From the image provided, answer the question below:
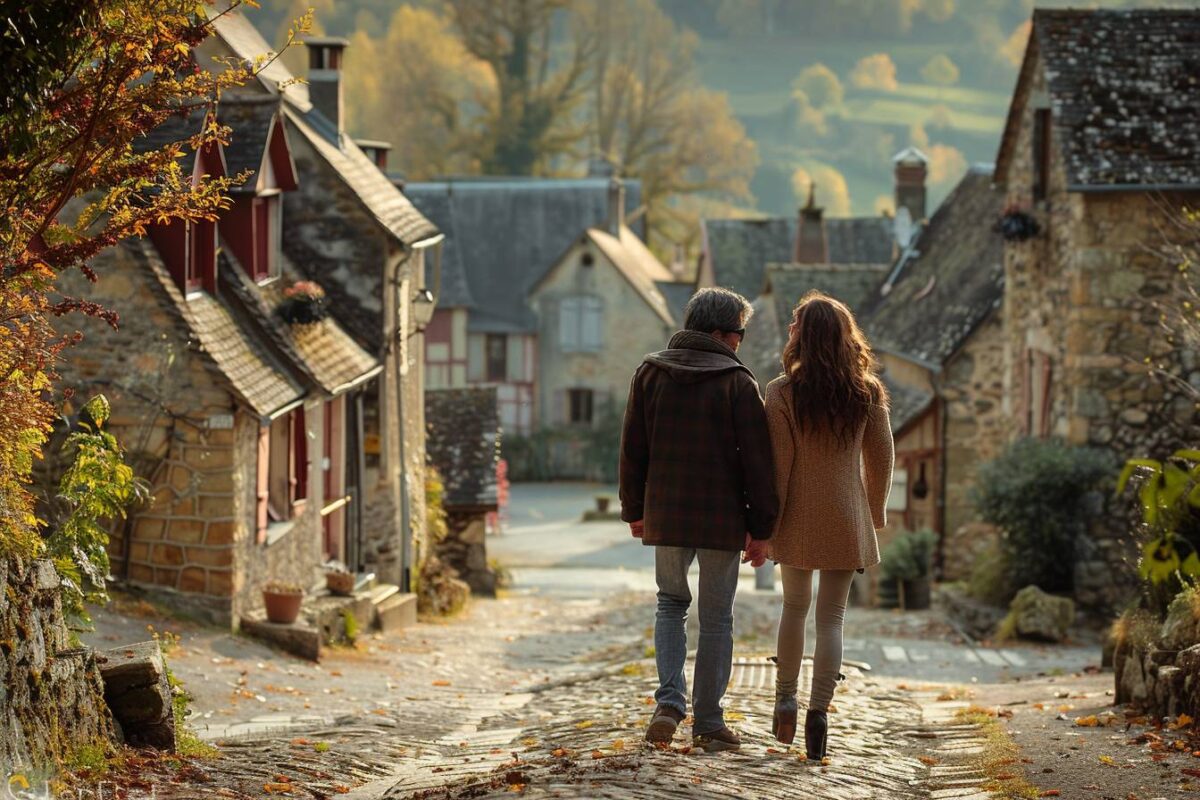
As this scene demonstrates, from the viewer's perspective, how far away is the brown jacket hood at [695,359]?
732 centimetres

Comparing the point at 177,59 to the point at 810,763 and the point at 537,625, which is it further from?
the point at 537,625

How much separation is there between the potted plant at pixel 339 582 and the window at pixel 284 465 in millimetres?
919

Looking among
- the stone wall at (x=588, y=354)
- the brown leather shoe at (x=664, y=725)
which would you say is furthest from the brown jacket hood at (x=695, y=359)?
the stone wall at (x=588, y=354)

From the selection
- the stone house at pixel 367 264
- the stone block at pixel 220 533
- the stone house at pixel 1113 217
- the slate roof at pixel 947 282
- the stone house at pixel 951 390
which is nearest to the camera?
the stone block at pixel 220 533

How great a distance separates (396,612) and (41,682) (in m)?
12.2

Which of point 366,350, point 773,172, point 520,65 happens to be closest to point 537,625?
point 366,350

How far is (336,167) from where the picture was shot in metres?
19.0

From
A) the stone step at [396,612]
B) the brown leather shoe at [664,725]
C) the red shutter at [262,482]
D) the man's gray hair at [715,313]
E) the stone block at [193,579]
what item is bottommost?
the stone step at [396,612]

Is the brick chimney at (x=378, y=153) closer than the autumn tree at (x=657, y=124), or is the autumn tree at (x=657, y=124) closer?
the brick chimney at (x=378, y=153)

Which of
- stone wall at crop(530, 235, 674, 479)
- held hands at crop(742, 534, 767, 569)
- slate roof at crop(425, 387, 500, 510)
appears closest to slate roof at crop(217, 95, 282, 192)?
held hands at crop(742, 534, 767, 569)

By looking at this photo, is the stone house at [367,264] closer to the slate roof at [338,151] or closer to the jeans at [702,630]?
the slate roof at [338,151]

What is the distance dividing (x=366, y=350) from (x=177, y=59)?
38.4 feet

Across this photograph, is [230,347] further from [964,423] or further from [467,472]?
[964,423]

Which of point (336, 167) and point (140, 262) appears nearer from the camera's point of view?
point (140, 262)
